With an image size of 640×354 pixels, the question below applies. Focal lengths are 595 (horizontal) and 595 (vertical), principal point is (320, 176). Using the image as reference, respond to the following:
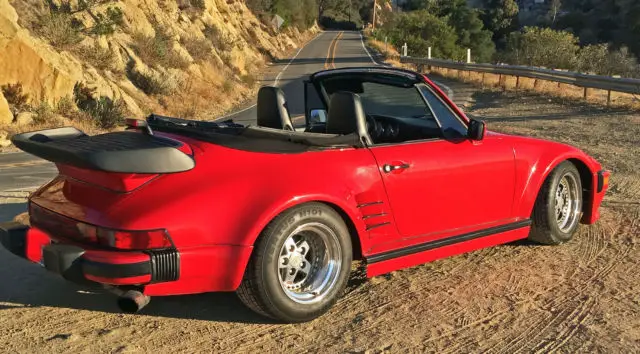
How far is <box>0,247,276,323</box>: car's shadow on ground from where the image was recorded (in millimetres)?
3730

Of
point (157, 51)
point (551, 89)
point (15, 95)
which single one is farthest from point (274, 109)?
point (157, 51)

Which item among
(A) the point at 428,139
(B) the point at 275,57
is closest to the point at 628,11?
(B) the point at 275,57

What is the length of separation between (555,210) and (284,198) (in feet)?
8.73

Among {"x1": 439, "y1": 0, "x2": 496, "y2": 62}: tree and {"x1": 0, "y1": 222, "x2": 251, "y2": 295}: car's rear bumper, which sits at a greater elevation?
{"x1": 439, "y1": 0, "x2": 496, "y2": 62}: tree

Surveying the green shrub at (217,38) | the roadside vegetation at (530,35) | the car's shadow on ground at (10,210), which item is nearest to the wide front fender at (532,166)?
the car's shadow on ground at (10,210)

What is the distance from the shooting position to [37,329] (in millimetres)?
3488

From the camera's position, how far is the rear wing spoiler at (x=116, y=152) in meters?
3.19

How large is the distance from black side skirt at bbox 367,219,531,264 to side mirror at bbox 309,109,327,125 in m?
1.52

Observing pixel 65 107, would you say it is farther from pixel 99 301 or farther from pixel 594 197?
pixel 594 197

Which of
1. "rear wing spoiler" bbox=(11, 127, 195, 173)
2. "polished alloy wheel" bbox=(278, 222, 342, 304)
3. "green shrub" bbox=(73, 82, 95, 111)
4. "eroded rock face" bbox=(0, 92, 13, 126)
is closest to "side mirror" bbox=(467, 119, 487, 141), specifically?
"polished alloy wheel" bbox=(278, 222, 342, 304)

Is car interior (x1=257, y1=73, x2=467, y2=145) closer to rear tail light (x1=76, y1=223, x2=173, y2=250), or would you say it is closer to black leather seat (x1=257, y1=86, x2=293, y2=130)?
black leather seat (x1=257, y1=86, x2=293, y2=130)

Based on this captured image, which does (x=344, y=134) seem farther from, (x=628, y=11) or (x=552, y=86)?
(x=628, y=11)

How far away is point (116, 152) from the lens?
10.5 feet

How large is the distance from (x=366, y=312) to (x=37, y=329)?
197 centimetres
